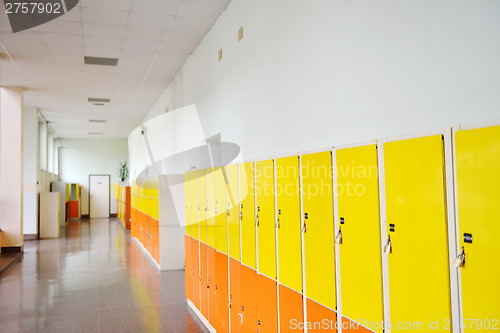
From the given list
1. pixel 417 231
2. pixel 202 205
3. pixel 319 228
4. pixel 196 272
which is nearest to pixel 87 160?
pixel 196 272

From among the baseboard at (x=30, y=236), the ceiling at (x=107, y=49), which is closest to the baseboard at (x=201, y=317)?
the ceiling at (x=107, y=49)

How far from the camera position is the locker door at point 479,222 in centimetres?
137

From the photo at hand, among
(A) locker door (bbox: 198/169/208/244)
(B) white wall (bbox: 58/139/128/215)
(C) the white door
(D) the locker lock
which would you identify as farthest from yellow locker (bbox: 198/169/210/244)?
(C) the white door

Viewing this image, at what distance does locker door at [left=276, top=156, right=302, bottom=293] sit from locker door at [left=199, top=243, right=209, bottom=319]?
6.48ft

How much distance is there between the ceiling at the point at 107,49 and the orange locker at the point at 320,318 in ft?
13.9

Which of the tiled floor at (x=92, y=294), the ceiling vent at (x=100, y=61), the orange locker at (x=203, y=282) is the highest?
the ceiling vent at (x=100, y=61)

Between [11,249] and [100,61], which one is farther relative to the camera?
[11,249]

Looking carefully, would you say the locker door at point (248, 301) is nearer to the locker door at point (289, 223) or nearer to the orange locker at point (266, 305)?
the orange locker at point (266, 305)

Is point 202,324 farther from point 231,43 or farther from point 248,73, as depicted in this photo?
point 231,43

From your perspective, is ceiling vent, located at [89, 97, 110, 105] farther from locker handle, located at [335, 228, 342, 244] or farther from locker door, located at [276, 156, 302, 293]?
locker handle, located at [335, 228, 342, 244]

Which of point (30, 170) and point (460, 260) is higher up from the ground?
point (30, 170)

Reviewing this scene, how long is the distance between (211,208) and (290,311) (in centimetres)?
197

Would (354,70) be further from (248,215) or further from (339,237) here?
(248,215)

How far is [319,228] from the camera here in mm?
2346
